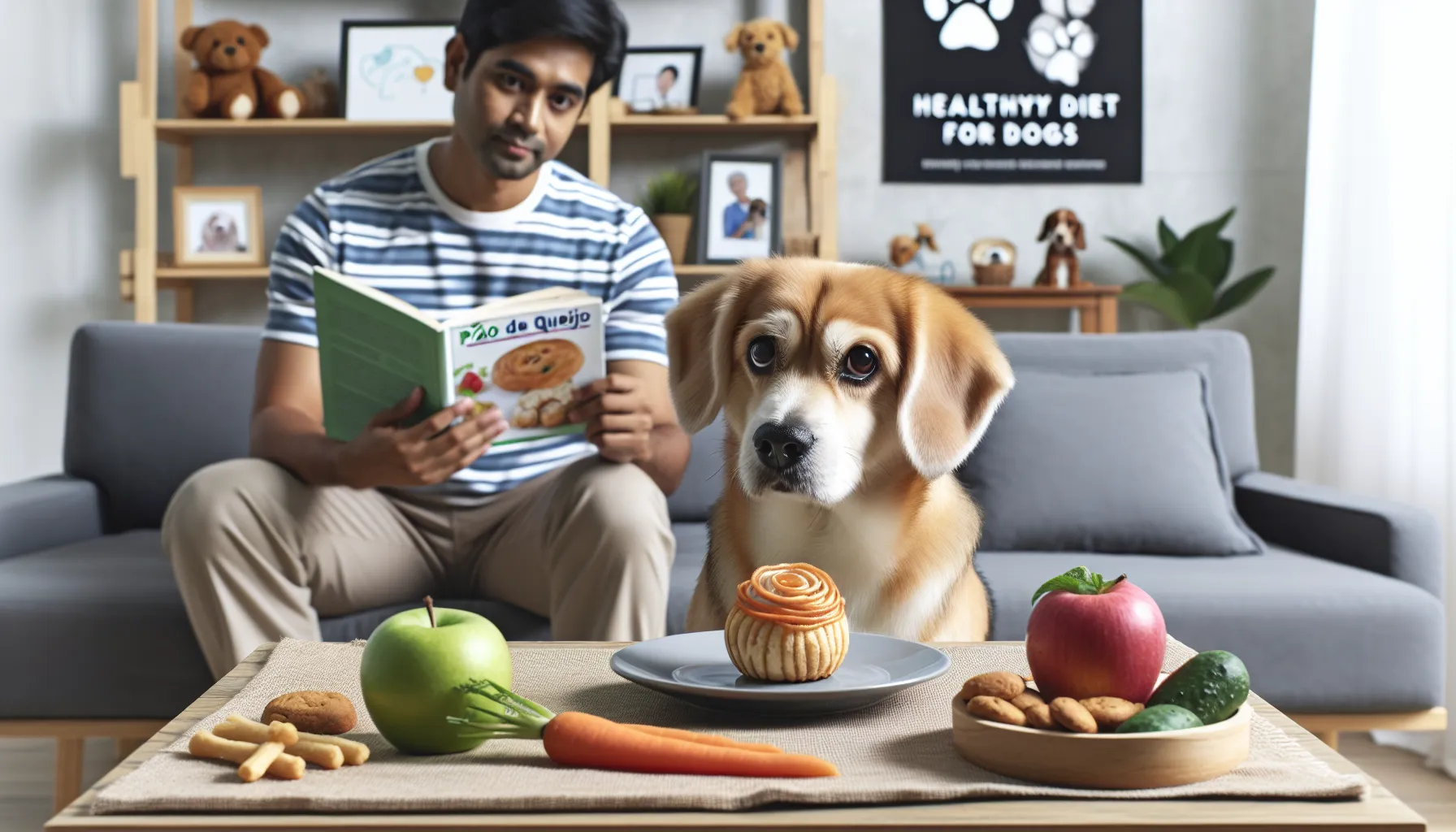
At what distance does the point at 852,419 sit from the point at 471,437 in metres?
0.57

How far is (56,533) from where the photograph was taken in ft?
7.04

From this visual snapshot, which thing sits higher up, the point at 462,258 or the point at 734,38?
the point at 734,38

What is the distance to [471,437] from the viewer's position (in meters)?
1.58

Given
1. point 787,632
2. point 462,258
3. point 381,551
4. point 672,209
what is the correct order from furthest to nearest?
point 672,209
point 462,258
point 381,551
point 787,632

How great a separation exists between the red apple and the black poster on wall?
2964mm

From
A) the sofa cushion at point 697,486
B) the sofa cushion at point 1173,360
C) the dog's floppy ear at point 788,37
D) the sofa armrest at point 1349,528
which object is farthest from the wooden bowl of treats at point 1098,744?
the dog's floppy ear at point 788,37

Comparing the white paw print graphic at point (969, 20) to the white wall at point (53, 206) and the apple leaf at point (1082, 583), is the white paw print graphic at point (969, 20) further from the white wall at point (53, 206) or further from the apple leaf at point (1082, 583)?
the apple leaf at point (1082, 583)

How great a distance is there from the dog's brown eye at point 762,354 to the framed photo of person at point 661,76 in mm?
2406

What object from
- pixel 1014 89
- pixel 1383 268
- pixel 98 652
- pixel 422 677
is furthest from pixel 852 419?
pixel 1014 89

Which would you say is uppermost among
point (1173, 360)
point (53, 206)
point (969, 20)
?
point (969, 20)

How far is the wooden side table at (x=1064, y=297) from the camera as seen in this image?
11.1 ft

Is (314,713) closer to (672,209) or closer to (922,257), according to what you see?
(672,209)

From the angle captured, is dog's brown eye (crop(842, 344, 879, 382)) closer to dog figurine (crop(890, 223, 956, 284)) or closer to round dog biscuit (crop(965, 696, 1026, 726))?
round dog biscuit (crop(965, 696, 1026, 726))

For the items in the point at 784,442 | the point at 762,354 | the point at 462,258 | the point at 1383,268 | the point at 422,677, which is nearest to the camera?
the point at 422,677
